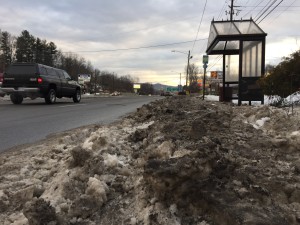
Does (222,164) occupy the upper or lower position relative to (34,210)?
upper

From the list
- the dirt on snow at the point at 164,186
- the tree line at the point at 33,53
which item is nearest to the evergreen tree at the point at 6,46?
the tree line at the point at 33,53

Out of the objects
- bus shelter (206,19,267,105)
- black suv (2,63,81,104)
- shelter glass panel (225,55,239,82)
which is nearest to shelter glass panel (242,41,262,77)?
bus shelter (206,19,267,105)

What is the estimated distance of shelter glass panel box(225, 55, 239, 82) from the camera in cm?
1972

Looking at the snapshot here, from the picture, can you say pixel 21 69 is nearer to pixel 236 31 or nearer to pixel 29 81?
pixel 29 81

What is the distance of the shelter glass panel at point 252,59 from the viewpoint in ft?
50.0

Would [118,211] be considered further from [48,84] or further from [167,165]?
[48,84]

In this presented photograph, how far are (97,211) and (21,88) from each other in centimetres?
1751

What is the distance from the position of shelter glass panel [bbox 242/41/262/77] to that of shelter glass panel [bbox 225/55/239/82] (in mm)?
3018

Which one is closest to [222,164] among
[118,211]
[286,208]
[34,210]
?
[286,208]

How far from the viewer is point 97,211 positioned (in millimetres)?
3354

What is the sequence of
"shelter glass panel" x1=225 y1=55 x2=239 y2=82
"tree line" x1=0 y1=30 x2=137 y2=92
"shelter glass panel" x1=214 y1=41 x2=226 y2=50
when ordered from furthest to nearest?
"tree line" x1=0 y1=30 x2=137 y2=92 < "shelter glass panel" x1=225 y1=55 x2=239 y2=82 < "shelter glass panel" x1=214 y1=41 x2=226 y2=50

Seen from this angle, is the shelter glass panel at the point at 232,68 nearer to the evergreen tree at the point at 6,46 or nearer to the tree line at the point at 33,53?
the tree line at the point at 33,53

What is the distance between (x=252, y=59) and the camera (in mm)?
15781

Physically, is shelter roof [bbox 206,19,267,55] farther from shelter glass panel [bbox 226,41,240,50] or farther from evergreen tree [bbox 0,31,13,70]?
evergreen tree [bbox 0,31,13,70]
